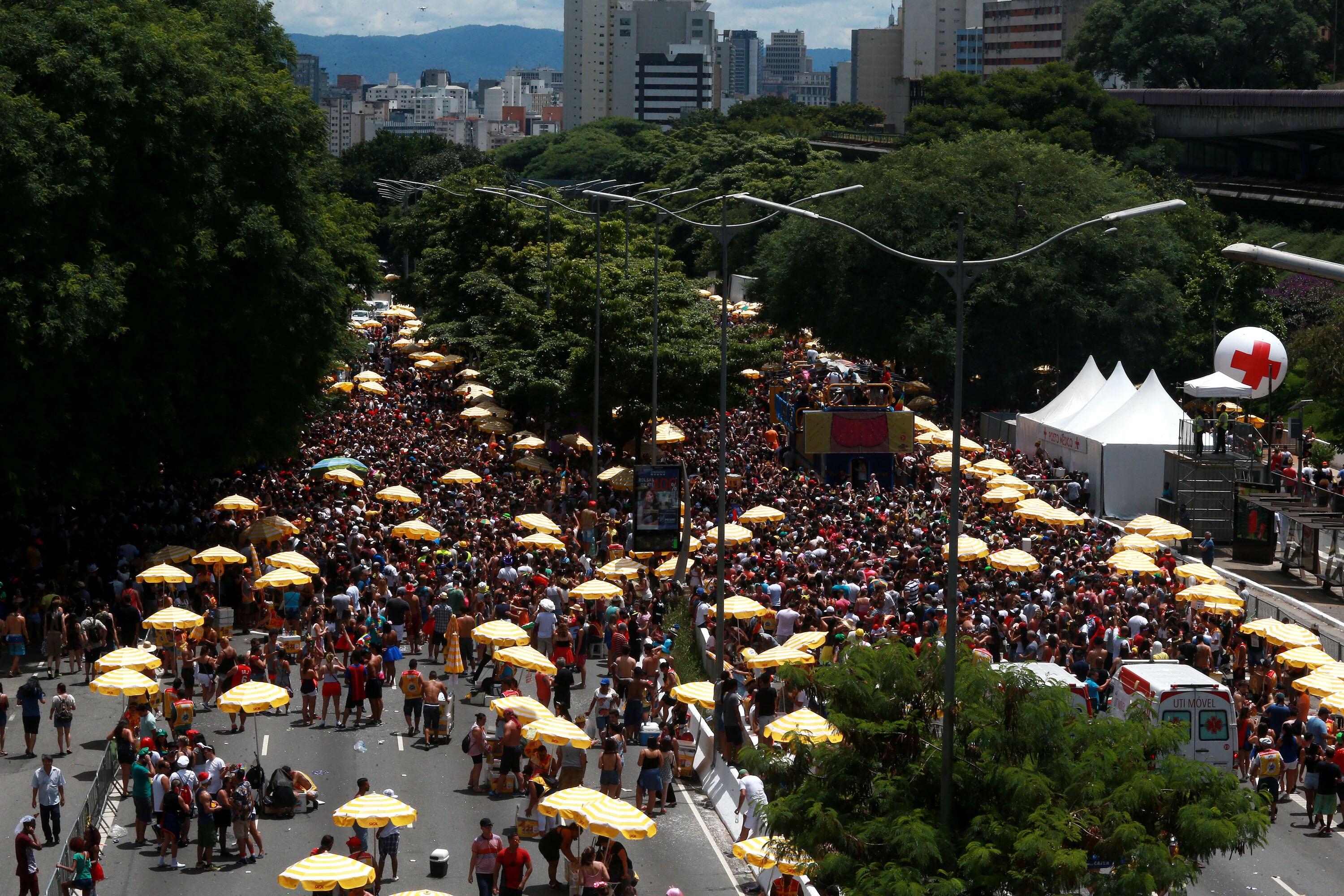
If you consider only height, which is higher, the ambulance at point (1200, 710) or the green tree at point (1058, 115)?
the green tree at point (1058, 115)

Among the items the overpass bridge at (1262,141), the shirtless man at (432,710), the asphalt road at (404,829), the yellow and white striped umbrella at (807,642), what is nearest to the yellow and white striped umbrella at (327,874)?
the asphalt road at (404,829)

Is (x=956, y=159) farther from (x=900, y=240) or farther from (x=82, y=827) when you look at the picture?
(x=82, y=827)

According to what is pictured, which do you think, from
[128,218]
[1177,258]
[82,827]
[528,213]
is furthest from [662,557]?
[528,213]

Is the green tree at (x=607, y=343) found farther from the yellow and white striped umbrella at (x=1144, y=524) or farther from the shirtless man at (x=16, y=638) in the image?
the shirtless man at (x=16, y=638)

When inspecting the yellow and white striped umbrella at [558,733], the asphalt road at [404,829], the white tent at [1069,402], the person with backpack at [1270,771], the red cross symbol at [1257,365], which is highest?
the red cross symbol at [1257,365]

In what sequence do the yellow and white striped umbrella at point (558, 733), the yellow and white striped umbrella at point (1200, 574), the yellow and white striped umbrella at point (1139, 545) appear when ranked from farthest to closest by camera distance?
the yellow and white striped umbrella at point (1139, 545) < the yellow and white striped umbrella at point (1200, 574) < the yellow and white striped umbrella at point (558, 733)

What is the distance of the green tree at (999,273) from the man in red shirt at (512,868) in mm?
39665

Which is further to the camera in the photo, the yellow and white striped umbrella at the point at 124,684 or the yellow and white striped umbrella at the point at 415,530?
the yellow and white striped umbrella at the point at 415,530

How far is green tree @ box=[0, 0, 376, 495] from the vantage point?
29031 mm

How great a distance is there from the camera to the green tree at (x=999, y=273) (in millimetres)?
55500

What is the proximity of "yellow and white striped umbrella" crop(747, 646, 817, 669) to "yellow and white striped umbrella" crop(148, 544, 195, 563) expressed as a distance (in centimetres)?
1181

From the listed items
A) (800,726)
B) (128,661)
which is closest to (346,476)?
(128,661)

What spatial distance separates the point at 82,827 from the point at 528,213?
5100 cm

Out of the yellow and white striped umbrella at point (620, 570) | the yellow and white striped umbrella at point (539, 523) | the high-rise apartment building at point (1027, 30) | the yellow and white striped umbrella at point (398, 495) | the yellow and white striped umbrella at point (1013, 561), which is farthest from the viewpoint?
the high-rise apartment building at point (1027, 30)
